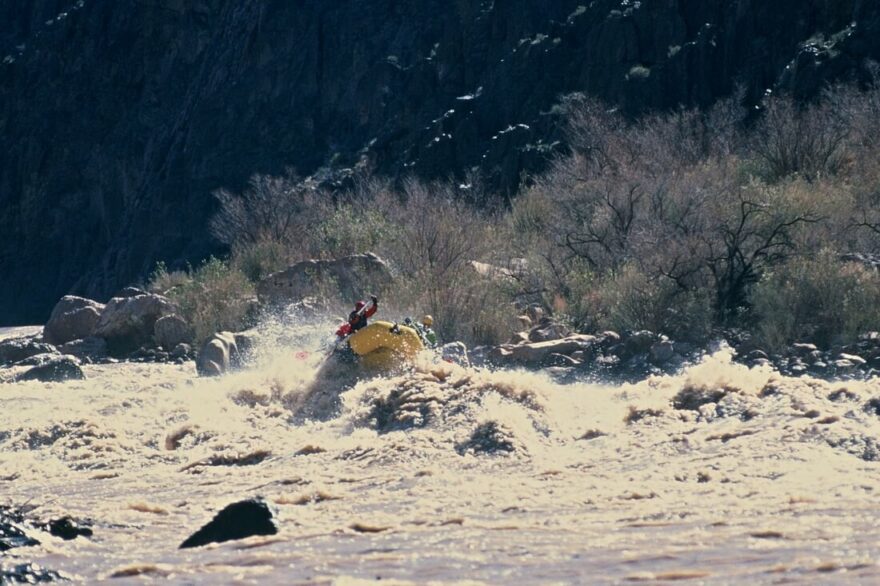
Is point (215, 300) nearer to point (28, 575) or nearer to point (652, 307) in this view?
point (652, 307)

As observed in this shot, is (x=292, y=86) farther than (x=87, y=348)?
Yes

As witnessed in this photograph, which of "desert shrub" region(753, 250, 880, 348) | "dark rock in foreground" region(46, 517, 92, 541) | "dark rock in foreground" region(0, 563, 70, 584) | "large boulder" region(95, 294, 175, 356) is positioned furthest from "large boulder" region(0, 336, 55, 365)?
"dark rock in foreground" region(0, 563, 70, 584)

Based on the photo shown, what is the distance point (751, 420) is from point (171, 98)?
162 feet

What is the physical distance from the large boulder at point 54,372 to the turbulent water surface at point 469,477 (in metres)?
4.96

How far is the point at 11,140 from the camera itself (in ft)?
209

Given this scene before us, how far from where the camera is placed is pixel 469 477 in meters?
13.3

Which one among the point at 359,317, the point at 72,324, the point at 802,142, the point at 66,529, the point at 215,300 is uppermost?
the point at 66,529

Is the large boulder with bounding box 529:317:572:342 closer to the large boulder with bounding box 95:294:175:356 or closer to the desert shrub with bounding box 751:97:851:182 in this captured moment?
the desert shrub with bounding box 751:97:851:182

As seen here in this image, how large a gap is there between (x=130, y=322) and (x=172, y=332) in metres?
1.30

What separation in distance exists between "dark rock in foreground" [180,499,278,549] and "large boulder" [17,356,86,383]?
48.9 ft

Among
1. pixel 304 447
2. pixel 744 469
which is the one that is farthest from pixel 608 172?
pixel 744 469

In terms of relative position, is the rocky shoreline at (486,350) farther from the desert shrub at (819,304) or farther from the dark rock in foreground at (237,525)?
the dark rock in foreground at (237,525)

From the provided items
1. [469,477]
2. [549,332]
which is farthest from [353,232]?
[469,477]

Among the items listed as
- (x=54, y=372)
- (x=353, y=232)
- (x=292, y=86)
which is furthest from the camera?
(x=292, y=86)
